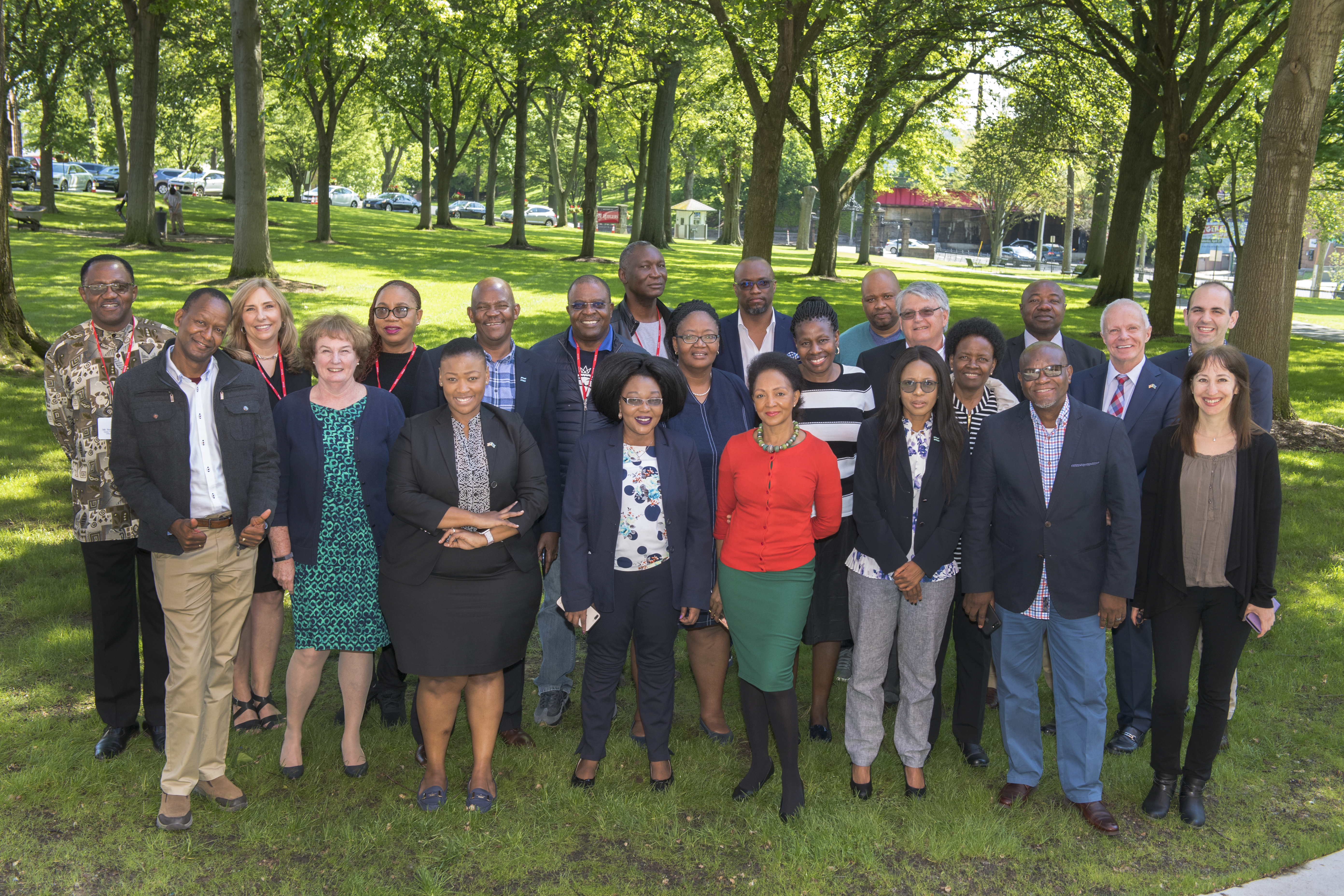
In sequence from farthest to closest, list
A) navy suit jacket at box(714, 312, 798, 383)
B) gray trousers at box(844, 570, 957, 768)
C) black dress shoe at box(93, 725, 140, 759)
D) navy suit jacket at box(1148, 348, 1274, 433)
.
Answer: navy suit jacket at box(714, 312, 798, 383), navy suit jacket at box(1148, 348, 1274, 433), black dress shoe at box(93, 725, 140, 759), gray trousers at box(844, 570, 957, 768)

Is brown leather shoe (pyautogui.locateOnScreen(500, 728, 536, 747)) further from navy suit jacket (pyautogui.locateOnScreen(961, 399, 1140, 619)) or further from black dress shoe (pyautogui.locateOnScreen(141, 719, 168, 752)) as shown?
navy suit jacket (pyautogui.locateOnScreen(961, 399, 1140, 619))

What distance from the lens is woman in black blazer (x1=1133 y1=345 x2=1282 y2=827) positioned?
4.32 metres

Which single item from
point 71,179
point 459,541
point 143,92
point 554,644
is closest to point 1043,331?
point 554,644

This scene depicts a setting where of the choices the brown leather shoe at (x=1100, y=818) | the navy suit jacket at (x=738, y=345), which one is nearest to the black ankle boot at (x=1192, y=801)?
the brown leather shoe at (x=1100, y=818)

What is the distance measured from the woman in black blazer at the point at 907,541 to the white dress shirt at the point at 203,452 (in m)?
2.89

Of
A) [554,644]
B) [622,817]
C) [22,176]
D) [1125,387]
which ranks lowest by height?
[622,817]

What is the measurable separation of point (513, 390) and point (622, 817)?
219cm

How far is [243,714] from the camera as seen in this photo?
520 cm

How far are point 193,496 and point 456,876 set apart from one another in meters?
2.00

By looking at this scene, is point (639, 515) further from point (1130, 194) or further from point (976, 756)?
point (1130, 194)

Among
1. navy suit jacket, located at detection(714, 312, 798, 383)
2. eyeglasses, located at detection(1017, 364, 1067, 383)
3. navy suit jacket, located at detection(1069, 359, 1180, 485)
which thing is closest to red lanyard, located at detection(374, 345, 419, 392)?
navy suit jacket, located at detection(714, 312, 798, 383)

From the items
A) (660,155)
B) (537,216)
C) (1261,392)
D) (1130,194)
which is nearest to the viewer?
(1261,392)

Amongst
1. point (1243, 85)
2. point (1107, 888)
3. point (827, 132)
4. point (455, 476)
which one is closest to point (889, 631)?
point (1107, 888)

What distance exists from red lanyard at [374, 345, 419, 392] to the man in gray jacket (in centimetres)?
79
